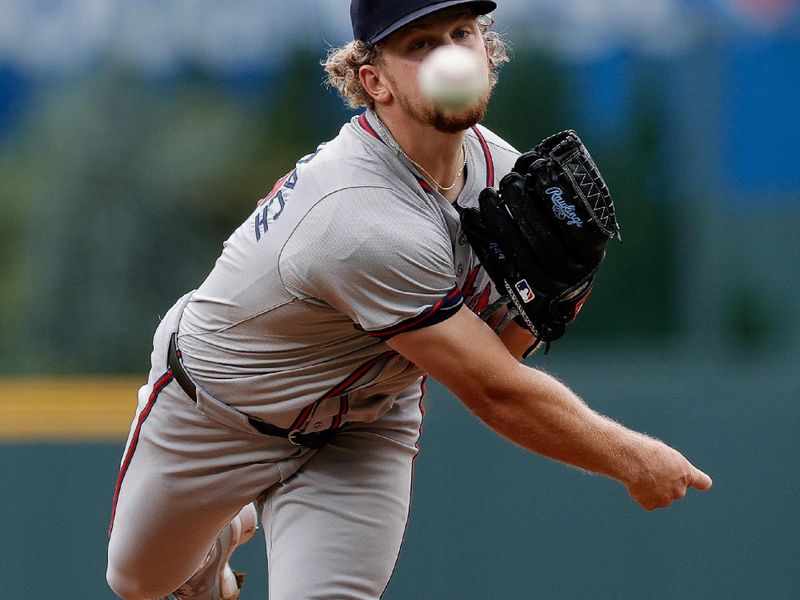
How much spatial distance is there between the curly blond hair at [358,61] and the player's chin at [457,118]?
18cm

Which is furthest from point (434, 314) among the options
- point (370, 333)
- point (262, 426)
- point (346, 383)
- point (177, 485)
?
point (177, 485)

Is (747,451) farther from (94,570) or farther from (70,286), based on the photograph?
(70,286)

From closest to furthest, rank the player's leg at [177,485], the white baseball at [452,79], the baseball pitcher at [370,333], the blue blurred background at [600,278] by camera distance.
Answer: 1. the white baseball at [452,79]
2. the baseball pitcher at [370,333]
3. the player's leg at [177,485]
4. the blue blurred background at [600,278]

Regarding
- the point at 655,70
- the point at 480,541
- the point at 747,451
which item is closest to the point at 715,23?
the point at 655,70

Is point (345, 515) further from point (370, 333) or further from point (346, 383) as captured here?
point (370, 333)

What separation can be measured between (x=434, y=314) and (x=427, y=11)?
572 mm

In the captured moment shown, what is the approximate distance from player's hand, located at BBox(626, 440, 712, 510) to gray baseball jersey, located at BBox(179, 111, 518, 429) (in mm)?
504

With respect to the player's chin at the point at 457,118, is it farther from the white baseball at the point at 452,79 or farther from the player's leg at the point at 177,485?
the player's leg at the point at 177,485

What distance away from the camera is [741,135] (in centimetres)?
569

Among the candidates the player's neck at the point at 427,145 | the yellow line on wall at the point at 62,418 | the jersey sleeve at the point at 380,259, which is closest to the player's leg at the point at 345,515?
the jersey sleeve at the point at 380,259

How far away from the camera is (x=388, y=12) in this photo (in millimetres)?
2508

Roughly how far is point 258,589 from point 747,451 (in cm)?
180

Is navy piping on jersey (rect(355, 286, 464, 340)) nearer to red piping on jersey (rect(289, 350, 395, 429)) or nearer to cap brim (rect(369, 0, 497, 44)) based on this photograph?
red piping on jersey (rect(289, 350, 395, 429))

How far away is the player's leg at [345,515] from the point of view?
2916 mm
